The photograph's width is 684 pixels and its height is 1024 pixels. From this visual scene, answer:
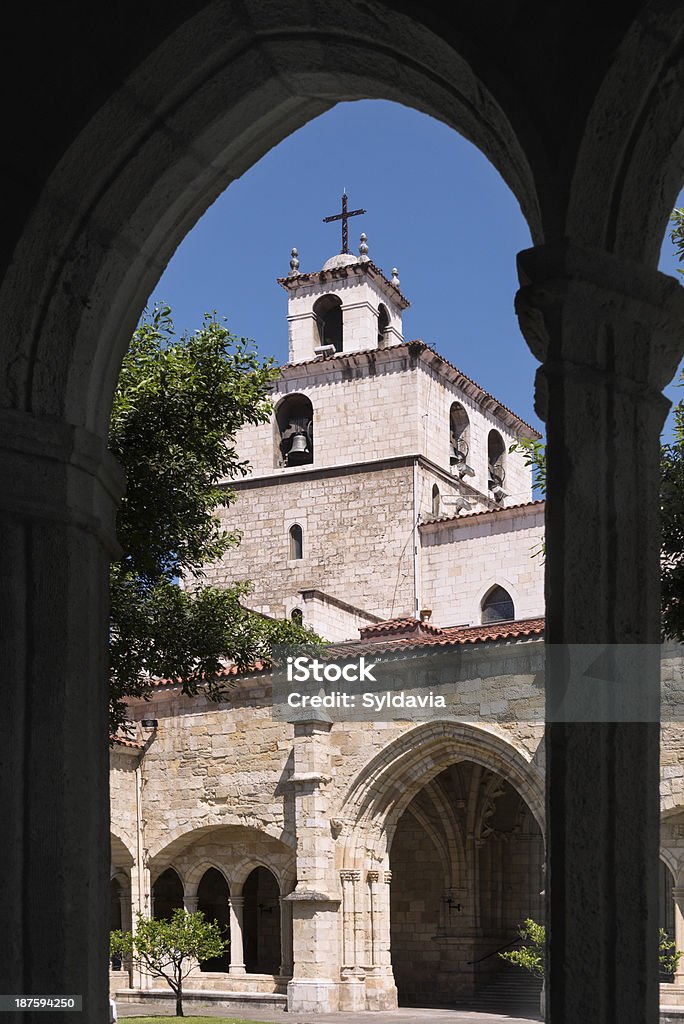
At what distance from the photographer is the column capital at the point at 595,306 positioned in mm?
2748

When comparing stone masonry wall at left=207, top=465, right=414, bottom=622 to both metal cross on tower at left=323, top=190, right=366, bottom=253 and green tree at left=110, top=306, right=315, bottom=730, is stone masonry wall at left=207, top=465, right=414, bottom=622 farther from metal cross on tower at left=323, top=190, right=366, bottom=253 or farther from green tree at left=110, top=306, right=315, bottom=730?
green tree at left=110, top=306, right=315, bottom=730

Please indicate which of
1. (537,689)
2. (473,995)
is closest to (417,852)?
(473,995)

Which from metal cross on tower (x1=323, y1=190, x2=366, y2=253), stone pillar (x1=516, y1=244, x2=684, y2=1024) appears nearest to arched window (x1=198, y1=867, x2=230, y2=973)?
metal cross on tower (x1=323, y1=190, x2=366, y2=253)

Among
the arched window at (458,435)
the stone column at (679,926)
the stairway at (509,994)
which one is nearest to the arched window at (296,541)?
the arched window at (458,435)

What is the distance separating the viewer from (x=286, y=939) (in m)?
18.4

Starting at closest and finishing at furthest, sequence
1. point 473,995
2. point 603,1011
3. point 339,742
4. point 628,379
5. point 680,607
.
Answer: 1. point 603,1011
2. point 628,379
3. point 680,607
4. point 339,742
5. point 473,995

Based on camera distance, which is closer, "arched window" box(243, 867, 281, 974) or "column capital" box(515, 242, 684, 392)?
"column capital" box(515, 242, 684, 392)

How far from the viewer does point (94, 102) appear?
340cm

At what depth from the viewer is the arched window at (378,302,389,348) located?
32.8 meters

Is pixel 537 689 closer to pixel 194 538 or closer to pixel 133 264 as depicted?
pixel 194 538

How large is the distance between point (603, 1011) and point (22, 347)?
204 cm

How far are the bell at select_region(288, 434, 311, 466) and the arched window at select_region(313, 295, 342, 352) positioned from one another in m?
2.59

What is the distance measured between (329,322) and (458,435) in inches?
160

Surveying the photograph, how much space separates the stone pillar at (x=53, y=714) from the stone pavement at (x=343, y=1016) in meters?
12.7
